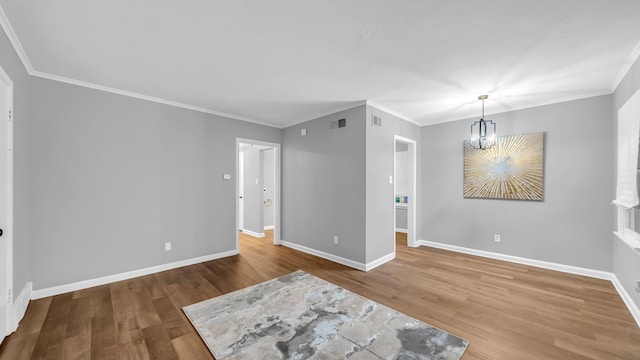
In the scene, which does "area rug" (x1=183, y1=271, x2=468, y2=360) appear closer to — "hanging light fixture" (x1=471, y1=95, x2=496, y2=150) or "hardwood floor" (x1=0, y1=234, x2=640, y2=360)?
"hardwood floor" (x1=0, y1=234, x2=640, y2=360)

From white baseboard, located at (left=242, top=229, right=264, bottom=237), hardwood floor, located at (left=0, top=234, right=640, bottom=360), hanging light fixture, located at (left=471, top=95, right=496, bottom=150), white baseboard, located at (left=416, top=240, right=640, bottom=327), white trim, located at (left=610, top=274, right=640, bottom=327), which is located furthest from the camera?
white baseboard, located at (left=242, top=229, right=264, bottom=237)

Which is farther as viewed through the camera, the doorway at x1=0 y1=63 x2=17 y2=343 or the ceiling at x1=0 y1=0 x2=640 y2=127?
the doorway at x1=0 y1=63 x2=17 y2=343

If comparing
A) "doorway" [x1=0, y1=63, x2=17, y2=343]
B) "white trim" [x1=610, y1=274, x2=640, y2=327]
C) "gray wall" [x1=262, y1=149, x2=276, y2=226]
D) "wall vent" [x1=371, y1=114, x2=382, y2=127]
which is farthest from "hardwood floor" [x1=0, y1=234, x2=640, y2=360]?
"gray wall" [x1=262, y1=149, x2=276, y2=226]

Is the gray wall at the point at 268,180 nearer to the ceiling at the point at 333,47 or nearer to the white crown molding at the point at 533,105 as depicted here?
the ceiling at the point at 333,47

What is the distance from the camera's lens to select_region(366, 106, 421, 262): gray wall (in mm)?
3945

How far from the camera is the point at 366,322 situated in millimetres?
2430

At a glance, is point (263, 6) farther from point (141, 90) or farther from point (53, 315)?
point (53, 315)

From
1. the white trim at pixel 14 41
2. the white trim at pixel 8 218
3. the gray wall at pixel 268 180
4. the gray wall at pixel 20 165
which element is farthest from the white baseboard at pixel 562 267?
the white trim at pixel 14 41

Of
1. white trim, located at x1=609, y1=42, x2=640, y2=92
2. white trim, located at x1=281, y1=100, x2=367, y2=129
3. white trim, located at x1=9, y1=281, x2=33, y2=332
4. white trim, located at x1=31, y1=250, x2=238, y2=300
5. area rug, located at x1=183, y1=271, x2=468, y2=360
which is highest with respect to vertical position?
white trim, located at x1=609, y1=42, x2=640, y2=92

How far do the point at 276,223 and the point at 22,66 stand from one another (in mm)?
4134

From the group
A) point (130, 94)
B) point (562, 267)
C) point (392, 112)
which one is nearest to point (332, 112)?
point (392, 112)

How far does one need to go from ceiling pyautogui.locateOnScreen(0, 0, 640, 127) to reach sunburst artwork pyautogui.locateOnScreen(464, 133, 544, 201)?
0.81 m

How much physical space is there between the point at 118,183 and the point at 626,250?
643cm

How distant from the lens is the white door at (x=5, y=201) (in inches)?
82.3
